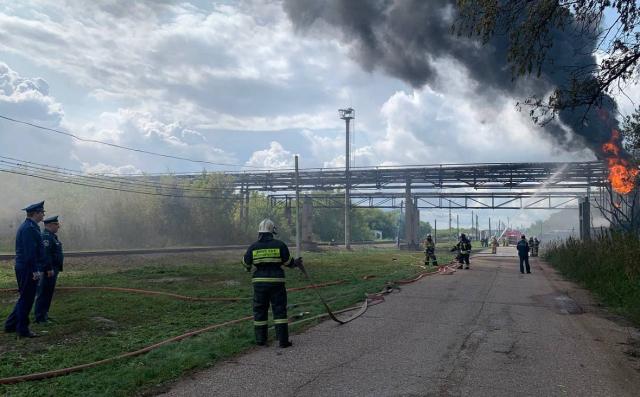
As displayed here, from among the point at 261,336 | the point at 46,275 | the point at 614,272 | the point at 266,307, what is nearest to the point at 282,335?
the point at 261,336

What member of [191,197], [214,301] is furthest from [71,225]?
[214,301]

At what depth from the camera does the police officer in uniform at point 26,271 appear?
6926mm

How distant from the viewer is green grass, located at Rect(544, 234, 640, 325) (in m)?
9.91

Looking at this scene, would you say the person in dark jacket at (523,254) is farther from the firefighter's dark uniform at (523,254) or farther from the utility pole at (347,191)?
the utility pole at (347,191)

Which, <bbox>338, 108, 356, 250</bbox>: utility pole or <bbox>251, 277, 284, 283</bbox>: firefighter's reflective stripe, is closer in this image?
<bbox>251, 277, 284, 283</bbox>: firefighter's reflective stripe

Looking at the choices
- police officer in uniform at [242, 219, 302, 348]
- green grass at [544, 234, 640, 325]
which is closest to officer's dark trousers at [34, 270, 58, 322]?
police officer in uniform at [242, 219, 302, 348]

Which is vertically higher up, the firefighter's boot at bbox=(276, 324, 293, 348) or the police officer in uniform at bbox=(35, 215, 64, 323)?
the police officer in uniform at bbox=(35, 215, 64, 323)

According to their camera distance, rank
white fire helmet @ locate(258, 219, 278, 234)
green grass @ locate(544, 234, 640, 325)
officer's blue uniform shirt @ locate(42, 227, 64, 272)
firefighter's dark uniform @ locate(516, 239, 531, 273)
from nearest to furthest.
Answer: white fire helmet @ locate(258, 219, 278, 234) → officer's blue uniform shirt @ locate(42, 227, 64, 272) → green grass @ locate(544, 234, 640, 325) → firefighter's dark uniform @ locate(516, 239, 531, 273)

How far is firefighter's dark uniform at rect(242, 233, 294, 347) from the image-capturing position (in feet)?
20.8

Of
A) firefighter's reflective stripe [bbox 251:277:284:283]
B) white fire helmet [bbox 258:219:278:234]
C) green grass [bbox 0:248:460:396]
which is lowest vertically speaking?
green grass [bbox 0:248:460:396]

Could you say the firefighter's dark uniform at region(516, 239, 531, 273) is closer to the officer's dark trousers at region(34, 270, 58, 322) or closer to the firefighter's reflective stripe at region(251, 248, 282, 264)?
the firefighter's reflective stripe at region(251, 248, 282, 264)

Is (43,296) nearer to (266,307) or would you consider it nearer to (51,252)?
(51,252)

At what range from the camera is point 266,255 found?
6496 mm

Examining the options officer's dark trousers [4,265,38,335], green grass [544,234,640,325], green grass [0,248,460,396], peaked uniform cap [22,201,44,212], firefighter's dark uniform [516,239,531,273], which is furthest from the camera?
firefighter's dark uniform [516,239,531,273]
